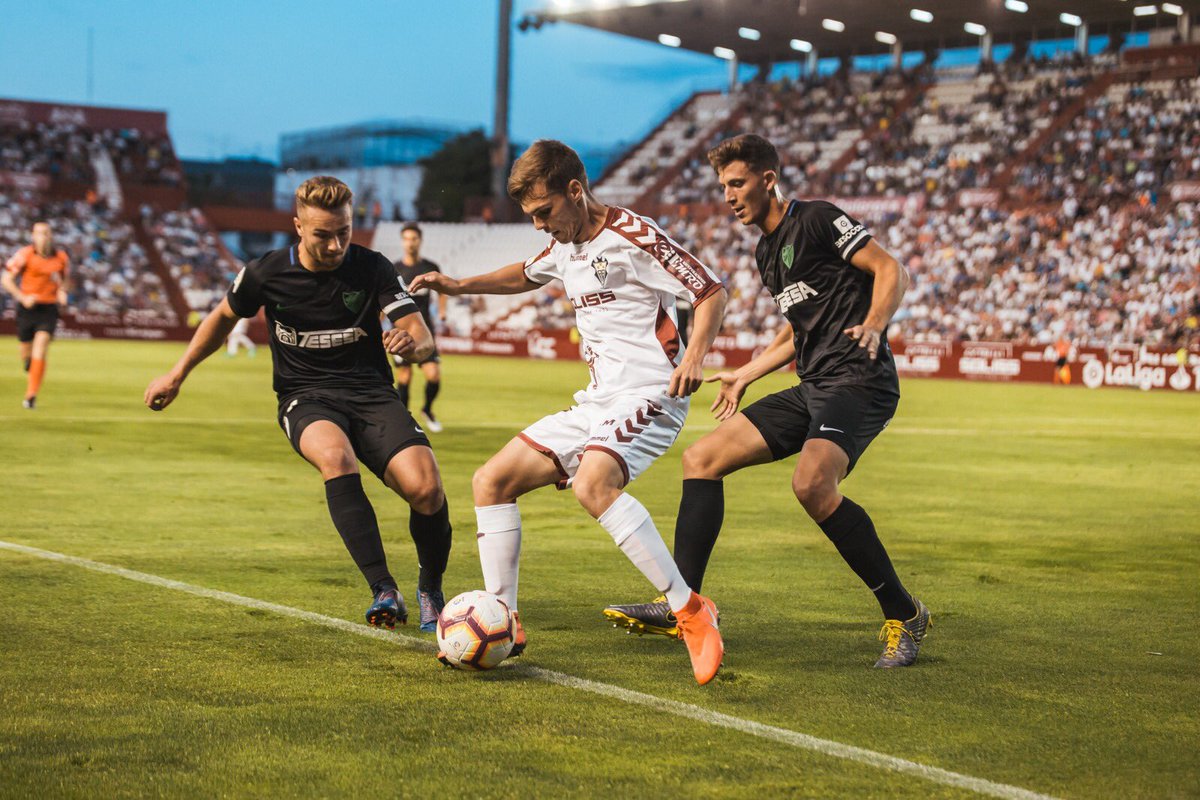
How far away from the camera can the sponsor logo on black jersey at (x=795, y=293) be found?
5.75 m

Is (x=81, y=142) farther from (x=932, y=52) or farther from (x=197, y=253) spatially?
(x=932, y=52)

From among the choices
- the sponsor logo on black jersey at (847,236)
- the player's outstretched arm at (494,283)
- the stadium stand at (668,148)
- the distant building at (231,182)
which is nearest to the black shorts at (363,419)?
the player's outstretched arm at (494,283)

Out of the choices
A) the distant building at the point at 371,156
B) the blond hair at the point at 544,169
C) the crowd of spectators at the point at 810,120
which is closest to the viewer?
the blond hair at the point at 544,169

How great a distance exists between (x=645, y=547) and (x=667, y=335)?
37.6 inches

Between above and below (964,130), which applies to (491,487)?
below

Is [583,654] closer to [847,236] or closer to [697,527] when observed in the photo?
[697,527]

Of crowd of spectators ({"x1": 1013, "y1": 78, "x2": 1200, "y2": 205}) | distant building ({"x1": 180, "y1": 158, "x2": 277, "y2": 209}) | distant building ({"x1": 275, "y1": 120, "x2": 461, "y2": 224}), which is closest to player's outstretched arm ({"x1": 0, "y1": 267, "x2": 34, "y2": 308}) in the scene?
crowd of spectators ({"x1": 1013, "y1": 78, "x2": 1200, "y2": 205})

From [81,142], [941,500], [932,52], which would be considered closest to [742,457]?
[941,500]

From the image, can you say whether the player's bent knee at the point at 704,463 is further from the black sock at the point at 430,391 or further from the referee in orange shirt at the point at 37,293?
the referee in orange shirt at the point at 37,293

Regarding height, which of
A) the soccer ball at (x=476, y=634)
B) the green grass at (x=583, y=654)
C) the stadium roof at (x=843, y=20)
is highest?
the stadium roof at (x=843, y=20)

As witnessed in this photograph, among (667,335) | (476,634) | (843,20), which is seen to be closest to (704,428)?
(667,335)

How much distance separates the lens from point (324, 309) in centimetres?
608

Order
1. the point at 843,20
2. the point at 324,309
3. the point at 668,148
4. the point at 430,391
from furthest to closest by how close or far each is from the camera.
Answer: the point at 668,148
the point at 843,20
the point at 430,391
the point at 324,309

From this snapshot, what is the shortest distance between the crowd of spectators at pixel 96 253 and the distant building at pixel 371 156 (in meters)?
21.9
